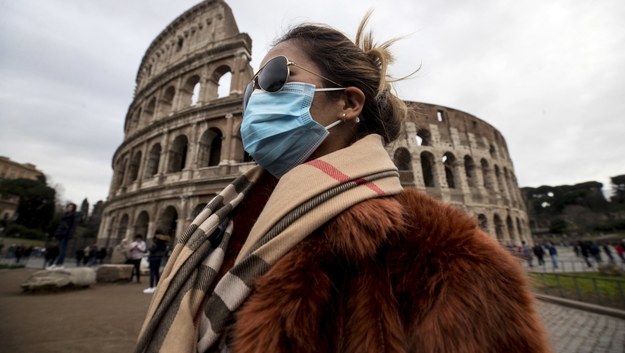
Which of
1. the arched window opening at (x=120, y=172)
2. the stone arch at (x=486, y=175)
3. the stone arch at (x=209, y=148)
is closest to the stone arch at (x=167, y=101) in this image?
the stone arch at (x=209, y=148)

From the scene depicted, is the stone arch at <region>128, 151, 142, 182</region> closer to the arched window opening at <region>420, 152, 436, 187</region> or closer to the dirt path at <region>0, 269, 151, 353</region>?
the dirt path at <region>0, 269, 151, 353</region>

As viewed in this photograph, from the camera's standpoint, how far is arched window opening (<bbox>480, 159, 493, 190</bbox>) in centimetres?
2105

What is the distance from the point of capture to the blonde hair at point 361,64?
148cm

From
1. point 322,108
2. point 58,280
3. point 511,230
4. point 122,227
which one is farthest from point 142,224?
point 511,230

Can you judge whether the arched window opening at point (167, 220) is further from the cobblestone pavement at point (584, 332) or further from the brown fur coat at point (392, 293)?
the brown fur coat at point (392, 293)

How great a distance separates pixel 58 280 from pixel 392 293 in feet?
29.3

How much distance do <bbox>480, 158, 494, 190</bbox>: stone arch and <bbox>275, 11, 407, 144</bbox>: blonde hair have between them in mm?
23808

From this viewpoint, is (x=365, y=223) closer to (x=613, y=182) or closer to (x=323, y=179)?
(x=323, y=179)

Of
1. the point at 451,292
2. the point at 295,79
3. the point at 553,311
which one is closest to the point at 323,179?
the point at 451,292

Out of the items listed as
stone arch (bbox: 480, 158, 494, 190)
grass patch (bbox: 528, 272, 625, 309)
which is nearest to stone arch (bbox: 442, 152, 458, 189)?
stone arch (bbox: 480, 158, 494, 190)

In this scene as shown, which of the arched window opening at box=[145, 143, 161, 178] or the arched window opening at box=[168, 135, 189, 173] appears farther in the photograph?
the arched window opening at box=[145, 143, 161, 178]

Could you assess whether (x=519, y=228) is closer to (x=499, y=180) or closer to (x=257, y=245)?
(x=499, y=180)

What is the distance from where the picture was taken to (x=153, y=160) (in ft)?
54.7

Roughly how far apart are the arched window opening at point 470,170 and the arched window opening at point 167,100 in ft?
74.2
